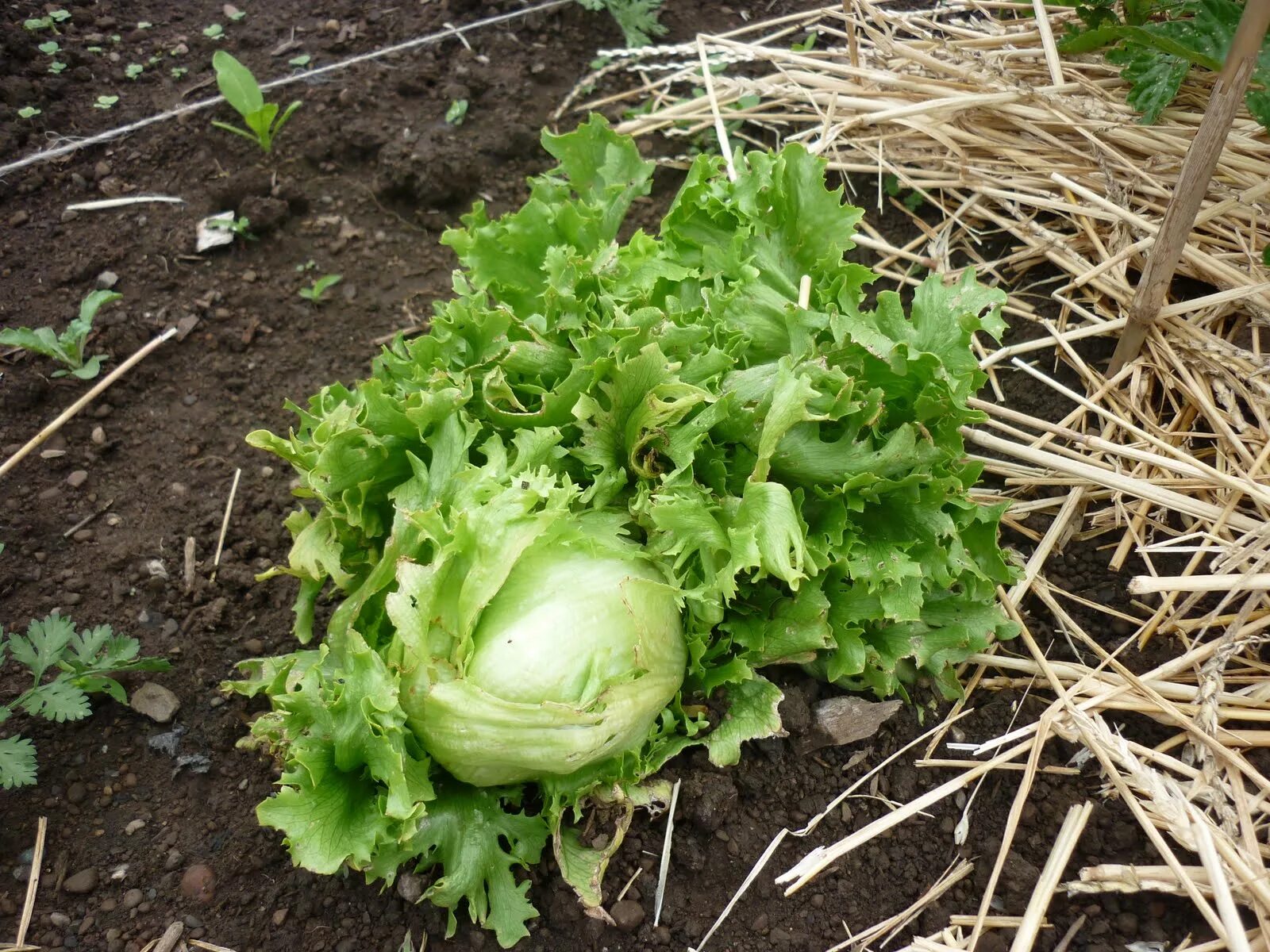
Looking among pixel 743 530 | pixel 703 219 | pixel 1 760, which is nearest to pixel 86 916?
pixel 1 760

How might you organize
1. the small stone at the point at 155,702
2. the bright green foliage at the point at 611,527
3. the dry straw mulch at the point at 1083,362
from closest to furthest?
the bright green foliage at the point at 611,527 → the dry straw mulch at the point at 1083,362 → the small stone at the point at 155,702

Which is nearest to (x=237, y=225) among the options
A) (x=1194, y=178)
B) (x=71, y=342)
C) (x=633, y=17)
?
(x=71, y=342)

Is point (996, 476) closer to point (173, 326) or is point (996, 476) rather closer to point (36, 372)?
point (173, 326)

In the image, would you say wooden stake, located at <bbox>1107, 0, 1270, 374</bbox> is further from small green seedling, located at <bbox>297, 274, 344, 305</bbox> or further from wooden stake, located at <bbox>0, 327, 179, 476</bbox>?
wooden stake, located at <bbox>0, 327, 179, 476</bbox>

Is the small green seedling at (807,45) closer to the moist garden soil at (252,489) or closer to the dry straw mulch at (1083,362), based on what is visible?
the dry straw mulch at (1083,362)

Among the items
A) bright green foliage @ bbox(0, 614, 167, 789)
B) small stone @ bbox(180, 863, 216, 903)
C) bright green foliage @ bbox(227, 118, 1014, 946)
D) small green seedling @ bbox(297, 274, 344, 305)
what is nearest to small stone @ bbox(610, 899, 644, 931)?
bright green foliage @ bbox(227, 118, 1014, 946)

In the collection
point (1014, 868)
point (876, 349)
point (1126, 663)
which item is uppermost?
point (876, 349)

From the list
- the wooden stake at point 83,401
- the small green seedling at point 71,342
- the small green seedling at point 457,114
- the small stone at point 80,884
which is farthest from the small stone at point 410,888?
the small green seedling at point 457,114
